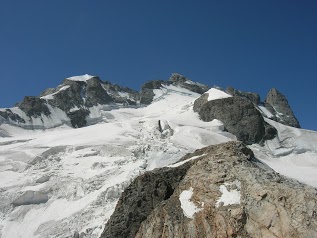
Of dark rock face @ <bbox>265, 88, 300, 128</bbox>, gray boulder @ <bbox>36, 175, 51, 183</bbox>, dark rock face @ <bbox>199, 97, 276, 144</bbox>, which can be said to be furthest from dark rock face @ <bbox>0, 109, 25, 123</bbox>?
dark rock face @ <bbox>265, 88, 300, 128</bbox>

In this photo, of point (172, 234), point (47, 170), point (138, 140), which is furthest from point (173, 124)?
point (172, 234)

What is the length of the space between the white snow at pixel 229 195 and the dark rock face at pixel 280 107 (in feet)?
324

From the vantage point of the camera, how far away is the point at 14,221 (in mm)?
31062

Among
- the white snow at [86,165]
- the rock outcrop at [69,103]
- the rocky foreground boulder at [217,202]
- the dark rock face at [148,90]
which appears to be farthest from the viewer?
the dark rock face at [148,90]

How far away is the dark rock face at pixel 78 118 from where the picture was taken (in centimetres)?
9178

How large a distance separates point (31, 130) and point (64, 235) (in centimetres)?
6080

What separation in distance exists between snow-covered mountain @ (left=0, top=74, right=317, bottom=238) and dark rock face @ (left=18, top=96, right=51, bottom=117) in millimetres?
204

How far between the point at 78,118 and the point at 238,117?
1573 inches

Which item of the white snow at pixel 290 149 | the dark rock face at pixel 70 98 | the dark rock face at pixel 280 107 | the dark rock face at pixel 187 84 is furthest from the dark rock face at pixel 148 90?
the white snow at pixel 290 149

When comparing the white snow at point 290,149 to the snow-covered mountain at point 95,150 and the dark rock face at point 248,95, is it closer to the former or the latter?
the snow-covered mountain at point 95,150

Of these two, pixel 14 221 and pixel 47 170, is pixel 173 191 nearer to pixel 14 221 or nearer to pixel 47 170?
pixel 14 221

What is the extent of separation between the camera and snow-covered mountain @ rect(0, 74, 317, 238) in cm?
3095

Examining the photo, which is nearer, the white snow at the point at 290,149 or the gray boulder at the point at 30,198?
the gray boulder at the point at 30,198

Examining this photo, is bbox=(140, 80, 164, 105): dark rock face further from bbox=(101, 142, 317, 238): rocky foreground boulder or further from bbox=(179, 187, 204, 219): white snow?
bbox=(179, 187, 204, 219): white snow
